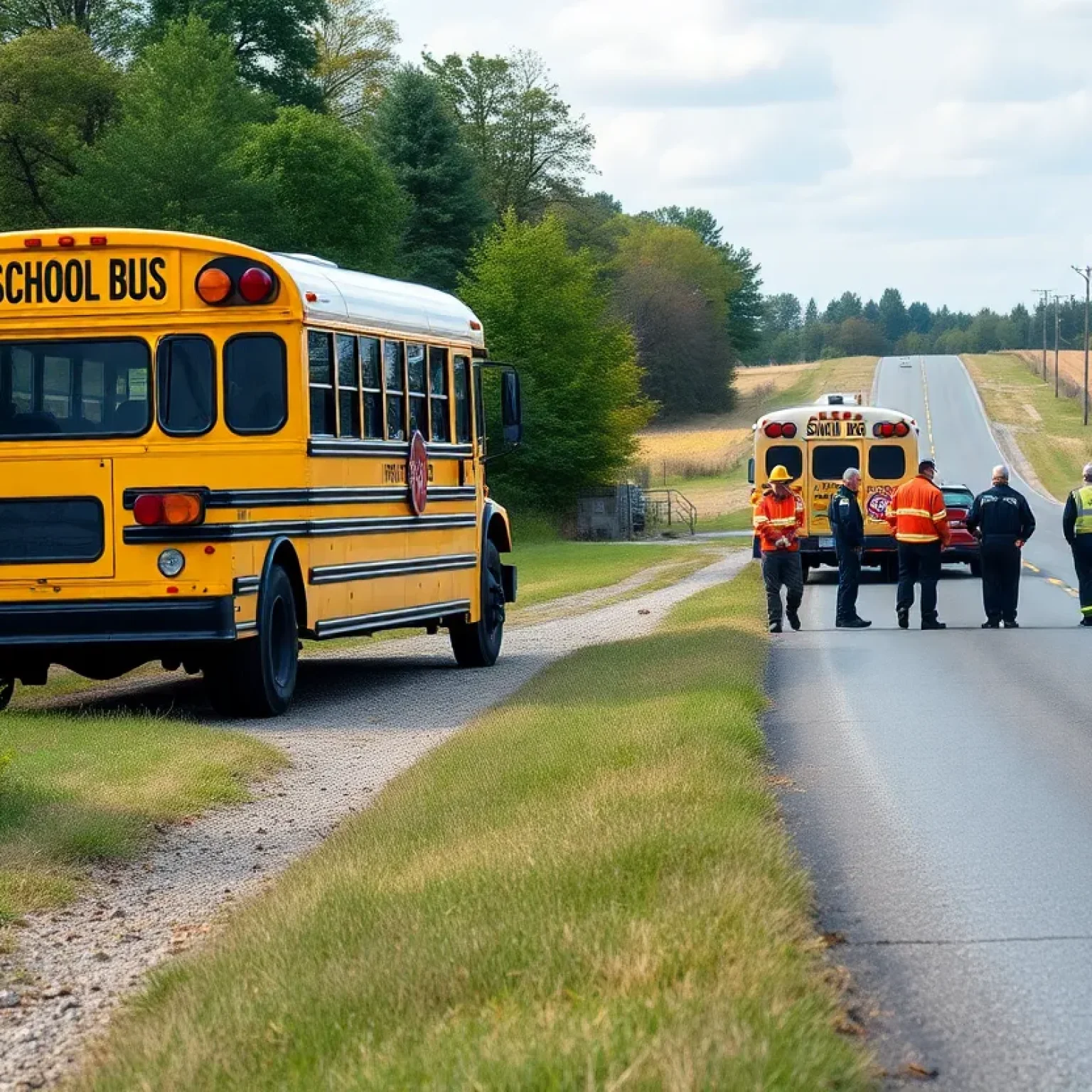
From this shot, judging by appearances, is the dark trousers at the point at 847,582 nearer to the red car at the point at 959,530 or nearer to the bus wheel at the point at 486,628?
the bus wheel at the point at 486,628

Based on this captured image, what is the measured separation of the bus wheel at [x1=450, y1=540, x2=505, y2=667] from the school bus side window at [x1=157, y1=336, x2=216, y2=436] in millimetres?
4841

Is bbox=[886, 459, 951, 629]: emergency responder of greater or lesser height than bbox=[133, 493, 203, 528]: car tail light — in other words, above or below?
below

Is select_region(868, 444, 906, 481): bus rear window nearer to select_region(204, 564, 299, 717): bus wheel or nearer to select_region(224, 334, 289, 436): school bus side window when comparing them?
select_region(204, 564, 299, 717): bus wheel

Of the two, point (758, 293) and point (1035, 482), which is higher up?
point (758, 293)

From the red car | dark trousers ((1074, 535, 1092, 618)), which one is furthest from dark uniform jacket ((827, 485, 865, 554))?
the red car

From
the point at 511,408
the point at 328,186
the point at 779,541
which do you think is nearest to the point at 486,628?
the point at 511,408

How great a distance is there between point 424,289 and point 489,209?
55826 mm

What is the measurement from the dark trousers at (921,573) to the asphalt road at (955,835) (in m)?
1.89

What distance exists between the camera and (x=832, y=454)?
108 feet

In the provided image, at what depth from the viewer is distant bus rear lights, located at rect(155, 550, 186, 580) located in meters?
13.9

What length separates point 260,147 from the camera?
62.6 metres

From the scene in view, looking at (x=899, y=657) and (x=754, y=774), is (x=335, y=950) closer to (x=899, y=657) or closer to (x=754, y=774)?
(x=754, y=774)

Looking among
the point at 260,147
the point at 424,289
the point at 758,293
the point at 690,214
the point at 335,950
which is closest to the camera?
the point at 335,950

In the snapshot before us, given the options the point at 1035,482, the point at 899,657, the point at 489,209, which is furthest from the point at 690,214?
the point at 899,657
